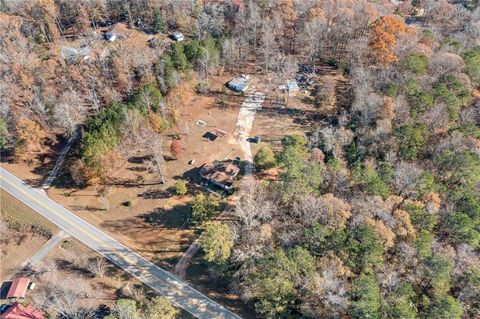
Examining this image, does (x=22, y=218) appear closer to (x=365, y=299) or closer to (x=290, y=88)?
(x=365, y=299)

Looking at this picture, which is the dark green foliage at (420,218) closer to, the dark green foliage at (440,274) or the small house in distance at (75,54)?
the dark green foliage at (440,274)

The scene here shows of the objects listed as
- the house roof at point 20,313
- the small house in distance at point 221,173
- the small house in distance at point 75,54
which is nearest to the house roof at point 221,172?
the small house in distance at point 221,173

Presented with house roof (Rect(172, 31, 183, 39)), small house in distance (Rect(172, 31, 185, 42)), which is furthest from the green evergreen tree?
house roof (Rect(172, 31, 183, 39))

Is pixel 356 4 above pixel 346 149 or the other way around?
above

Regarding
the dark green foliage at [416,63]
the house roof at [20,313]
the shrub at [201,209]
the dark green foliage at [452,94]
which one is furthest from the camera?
the dark green foliage at [416,63]

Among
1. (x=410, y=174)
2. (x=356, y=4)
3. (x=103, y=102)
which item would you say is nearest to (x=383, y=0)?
(x=356, y=4)

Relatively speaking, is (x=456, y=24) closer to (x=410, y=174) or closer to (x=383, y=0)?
(x=383, y=0)
